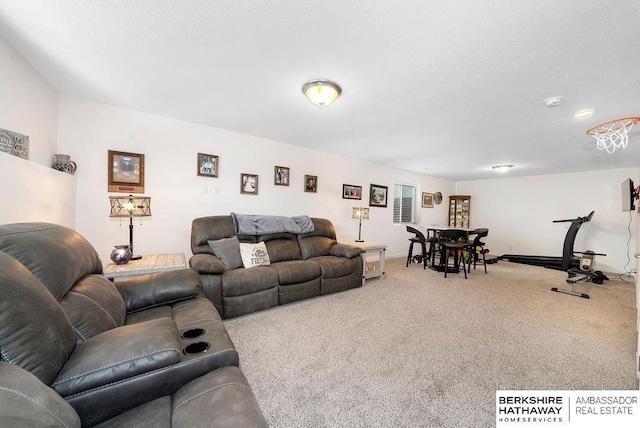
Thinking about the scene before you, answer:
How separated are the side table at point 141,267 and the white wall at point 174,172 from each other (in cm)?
78

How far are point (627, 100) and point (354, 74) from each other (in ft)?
8.64

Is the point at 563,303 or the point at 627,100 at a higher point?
the point at 627,100

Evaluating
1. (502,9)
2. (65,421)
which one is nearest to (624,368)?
(502,9)

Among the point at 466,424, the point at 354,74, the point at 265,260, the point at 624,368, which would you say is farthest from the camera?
the point at 265,260

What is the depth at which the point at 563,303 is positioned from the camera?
3.14 m

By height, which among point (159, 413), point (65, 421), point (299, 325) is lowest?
point (299, 325)

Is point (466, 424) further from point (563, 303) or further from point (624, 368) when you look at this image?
point (563, 303)

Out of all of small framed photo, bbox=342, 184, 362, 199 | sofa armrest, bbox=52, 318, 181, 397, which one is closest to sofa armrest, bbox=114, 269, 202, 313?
sofa armrest, bbox=52, 318, 181, 397

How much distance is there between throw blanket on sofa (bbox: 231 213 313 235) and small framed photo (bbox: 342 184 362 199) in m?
1.40

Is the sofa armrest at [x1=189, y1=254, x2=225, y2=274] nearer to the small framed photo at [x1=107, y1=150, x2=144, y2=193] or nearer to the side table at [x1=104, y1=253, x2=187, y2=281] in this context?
the side table at [x1=104, y1=253, x2=187, y2=281]

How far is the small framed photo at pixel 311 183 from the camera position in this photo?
4430 millimetres

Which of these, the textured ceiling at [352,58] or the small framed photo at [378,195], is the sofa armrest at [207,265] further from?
the small framed photo at [378,195]

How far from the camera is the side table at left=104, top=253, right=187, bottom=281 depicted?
2.06m

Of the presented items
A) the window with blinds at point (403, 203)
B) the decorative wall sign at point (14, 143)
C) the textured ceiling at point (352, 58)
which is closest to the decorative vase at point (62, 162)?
the decorative wall sign at point (14, 143)
